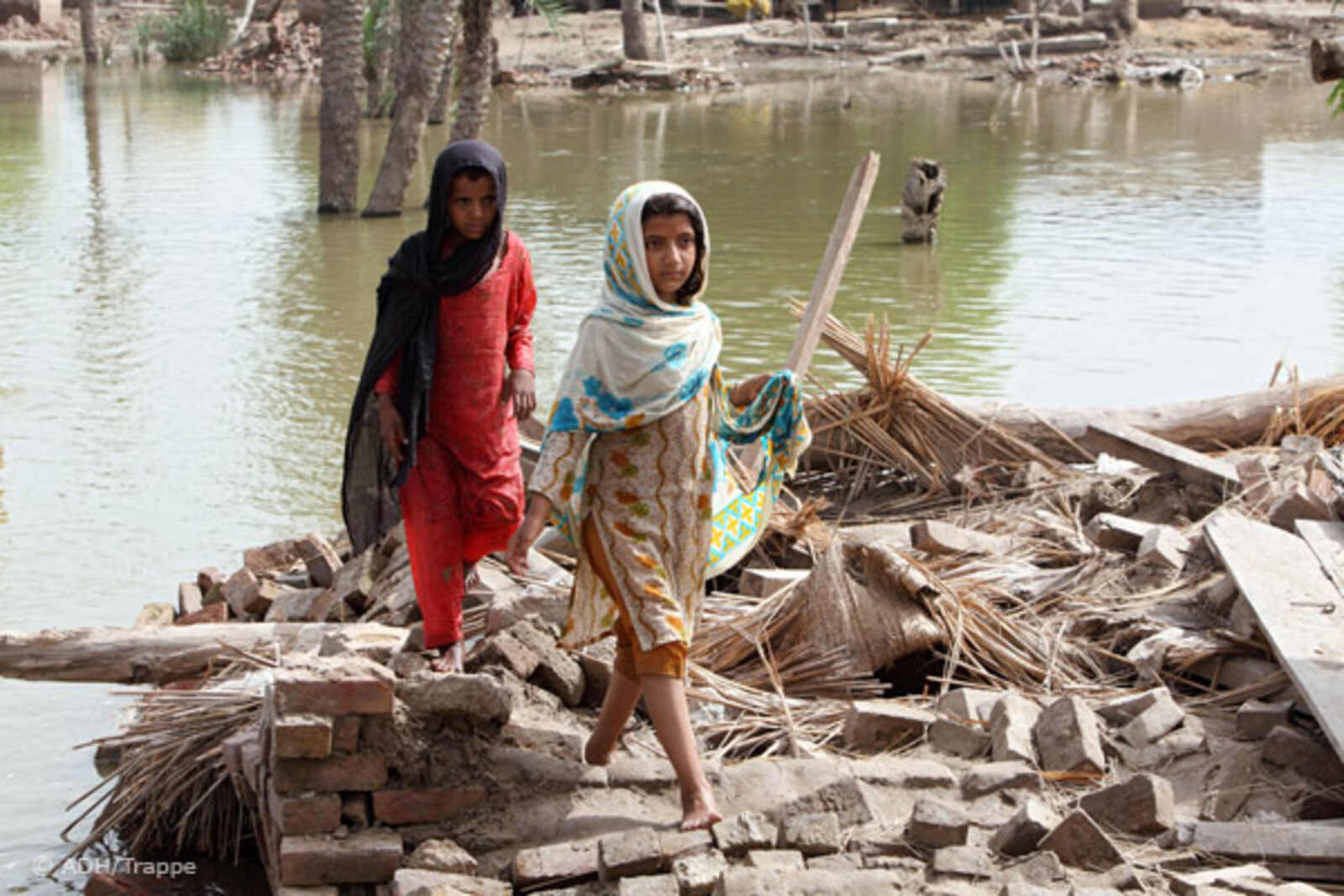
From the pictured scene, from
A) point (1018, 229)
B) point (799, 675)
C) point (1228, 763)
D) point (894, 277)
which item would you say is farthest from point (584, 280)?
point (1228, 763)

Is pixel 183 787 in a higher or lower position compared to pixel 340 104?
lower

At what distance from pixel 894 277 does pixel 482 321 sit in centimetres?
819

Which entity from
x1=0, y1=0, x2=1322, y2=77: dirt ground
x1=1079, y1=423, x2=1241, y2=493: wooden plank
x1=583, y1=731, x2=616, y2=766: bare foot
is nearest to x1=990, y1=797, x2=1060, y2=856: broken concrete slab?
x1=583, y1=731, x2=616, y2=766: bare foot

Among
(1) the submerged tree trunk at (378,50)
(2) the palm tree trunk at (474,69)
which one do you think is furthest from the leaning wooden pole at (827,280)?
(1) the submerged tree trunk at (378,50)

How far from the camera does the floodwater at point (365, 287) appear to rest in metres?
6.99

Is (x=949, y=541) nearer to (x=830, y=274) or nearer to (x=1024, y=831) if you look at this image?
(x=830, y=274)

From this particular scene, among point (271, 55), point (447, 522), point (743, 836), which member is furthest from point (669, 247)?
point (271, 55)

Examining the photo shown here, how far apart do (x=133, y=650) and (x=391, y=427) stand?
1114 mm

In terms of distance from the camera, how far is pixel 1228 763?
154 inches

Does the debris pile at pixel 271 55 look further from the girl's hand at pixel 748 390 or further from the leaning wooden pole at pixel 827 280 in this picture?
the girl's hand at pixel 748 390

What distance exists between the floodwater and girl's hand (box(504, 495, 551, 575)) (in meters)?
1.70

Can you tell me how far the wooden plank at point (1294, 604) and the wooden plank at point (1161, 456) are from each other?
28.6 inches

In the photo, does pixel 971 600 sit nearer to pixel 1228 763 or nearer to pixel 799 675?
pixel 799 675

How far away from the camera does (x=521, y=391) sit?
453 cm
